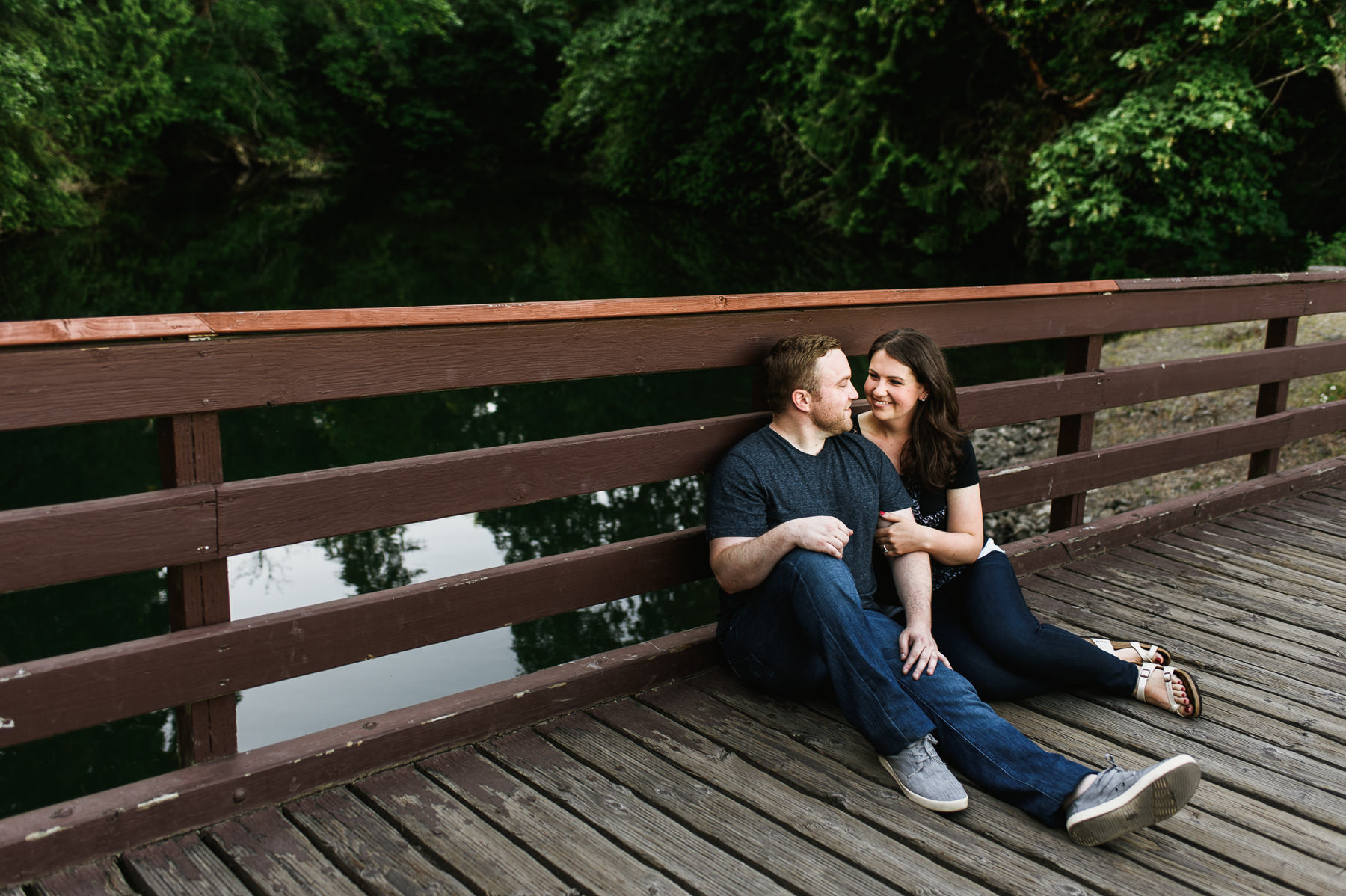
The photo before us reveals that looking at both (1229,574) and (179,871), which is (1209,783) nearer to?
(1229,574)

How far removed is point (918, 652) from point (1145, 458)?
212cm

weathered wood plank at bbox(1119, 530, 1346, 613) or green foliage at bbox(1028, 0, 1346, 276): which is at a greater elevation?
green foliage at bbox(1028, 0, 1346, 276)

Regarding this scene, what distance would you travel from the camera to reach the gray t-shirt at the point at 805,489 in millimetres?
2762

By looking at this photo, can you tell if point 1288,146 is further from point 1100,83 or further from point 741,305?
point 741,305

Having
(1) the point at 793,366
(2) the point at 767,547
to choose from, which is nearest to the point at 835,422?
(1) the point at 793,366

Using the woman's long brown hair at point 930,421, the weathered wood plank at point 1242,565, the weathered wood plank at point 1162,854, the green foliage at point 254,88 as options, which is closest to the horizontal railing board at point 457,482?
the woman's long brown hair at point 930,421

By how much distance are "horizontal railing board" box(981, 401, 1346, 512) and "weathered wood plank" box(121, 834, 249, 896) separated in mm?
2509

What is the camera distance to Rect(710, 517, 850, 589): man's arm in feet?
8.43

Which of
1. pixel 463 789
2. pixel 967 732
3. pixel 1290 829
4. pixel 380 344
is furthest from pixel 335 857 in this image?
pixel 1290 829

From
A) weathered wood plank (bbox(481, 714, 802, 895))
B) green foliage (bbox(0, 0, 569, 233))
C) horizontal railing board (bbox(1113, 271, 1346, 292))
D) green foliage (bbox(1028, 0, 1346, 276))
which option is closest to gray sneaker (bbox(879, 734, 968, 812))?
weathered wood plank (bbox(481, 714, 802, 895))

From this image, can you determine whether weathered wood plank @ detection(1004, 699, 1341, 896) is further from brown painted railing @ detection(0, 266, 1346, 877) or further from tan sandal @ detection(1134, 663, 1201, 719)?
brown painted railing @ detection(0, 266, 1346, 877)

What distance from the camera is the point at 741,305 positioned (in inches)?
115

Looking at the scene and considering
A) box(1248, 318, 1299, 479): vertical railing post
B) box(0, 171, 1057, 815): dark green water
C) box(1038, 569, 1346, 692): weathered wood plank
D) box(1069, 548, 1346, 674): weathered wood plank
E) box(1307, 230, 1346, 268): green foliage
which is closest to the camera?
box(1038, 569, 1346, 692): weathered wood plank

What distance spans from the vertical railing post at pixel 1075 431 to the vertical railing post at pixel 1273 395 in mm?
1287
